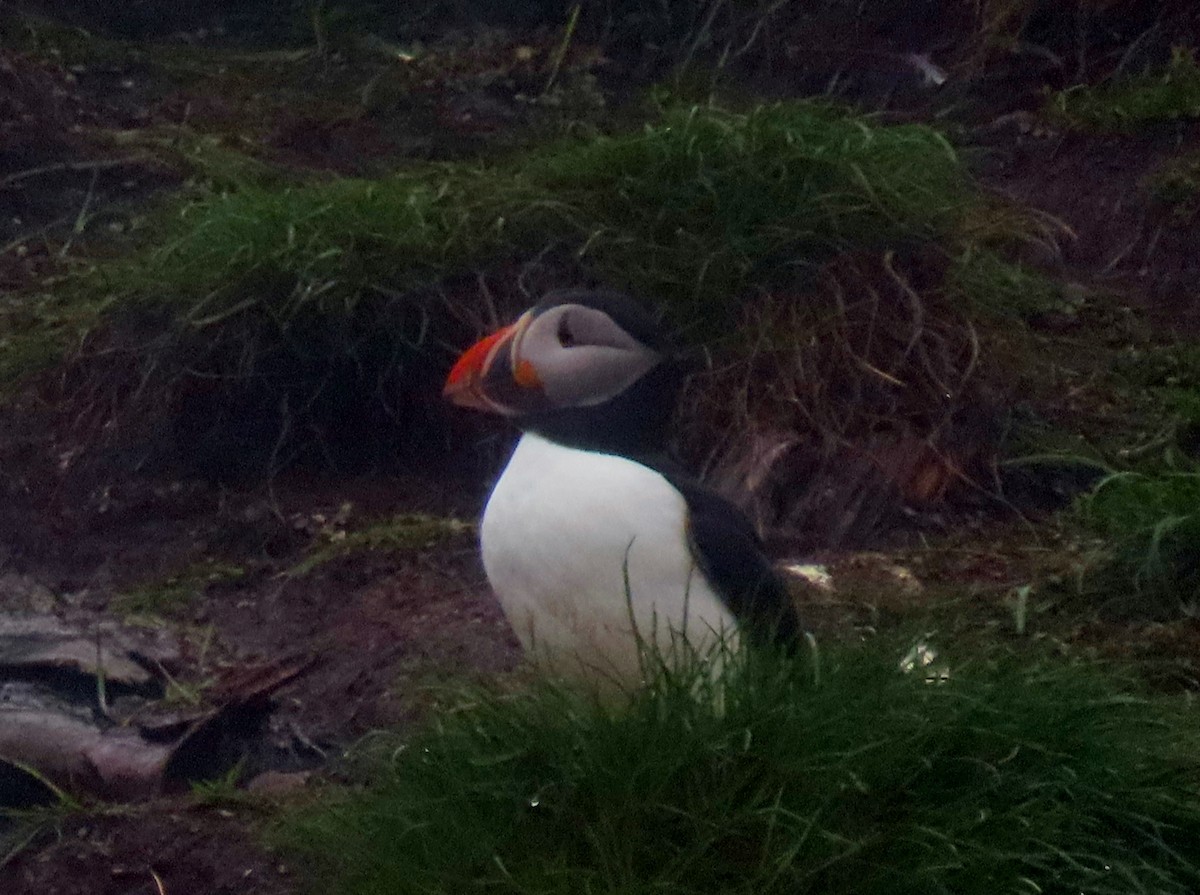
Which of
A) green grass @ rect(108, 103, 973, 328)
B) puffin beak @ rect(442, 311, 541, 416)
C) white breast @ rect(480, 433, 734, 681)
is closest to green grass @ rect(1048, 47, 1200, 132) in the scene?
green grass @ rect(108, 103, 973, 328)

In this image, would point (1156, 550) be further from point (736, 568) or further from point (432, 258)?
point (432, 258)

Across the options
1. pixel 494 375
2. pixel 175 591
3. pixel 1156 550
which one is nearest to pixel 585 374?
pixel 494 375

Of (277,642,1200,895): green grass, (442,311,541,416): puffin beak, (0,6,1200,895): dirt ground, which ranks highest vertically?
(442,311,541,416): puffin beak

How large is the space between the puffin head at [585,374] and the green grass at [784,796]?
0.62m

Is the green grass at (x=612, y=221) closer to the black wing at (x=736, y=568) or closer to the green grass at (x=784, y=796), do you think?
the black wing at (x=736, y=568)

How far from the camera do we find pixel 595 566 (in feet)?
9.78

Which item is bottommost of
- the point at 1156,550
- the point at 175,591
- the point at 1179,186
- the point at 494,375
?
the point at 175,591

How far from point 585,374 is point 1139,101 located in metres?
3.27

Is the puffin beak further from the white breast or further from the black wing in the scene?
the black wing

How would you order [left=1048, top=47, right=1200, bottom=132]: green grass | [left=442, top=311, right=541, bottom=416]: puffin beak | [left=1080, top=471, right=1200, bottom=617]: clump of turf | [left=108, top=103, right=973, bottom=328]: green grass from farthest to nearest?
[left=1048, top=47, right=1200, bottom=132]: green grass, [left=108, top=103, right=973, bottom=328]: green grass, [left=1080, top=471, right=1200, bottom=617]: clump of turf, [left=442, top=311, right=541, bottom=416]: puffin beak

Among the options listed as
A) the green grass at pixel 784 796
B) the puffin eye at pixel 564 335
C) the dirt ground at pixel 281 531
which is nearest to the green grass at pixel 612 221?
the dirt ground at pixel 281 531

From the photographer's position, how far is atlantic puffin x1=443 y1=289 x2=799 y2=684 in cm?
299

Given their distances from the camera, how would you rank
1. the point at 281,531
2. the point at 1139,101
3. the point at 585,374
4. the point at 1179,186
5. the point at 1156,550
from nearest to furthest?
the point at 585,374, the point at 1156,550, the point at 281,531, the point at 1179,186, the point at 1139,101

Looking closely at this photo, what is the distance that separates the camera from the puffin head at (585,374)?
10.5ft
